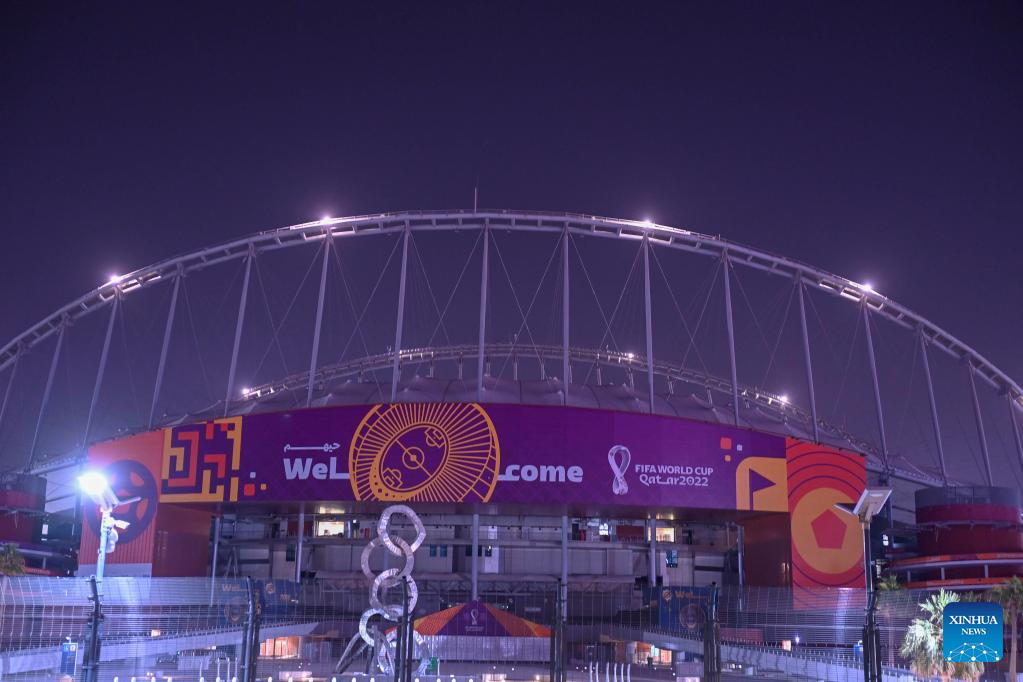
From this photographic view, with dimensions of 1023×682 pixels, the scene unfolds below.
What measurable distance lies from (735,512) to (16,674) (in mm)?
42969

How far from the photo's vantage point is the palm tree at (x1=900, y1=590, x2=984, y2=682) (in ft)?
115

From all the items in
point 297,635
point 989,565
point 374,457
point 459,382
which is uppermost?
point 459,382

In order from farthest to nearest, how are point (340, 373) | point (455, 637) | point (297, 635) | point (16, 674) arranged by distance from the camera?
point (340, 373), point (297, 635), point (455, 637), point (16, 674)

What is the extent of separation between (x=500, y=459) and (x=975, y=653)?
42412mm

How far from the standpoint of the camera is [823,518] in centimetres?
6366

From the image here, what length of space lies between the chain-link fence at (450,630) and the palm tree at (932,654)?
870 millimetres

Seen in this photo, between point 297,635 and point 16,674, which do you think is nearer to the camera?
point 16,674

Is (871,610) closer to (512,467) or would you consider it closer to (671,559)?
(512,467)

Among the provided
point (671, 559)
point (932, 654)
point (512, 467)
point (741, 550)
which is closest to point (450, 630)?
point (512, 467)

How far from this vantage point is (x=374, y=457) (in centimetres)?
6209

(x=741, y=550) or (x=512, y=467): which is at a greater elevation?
(x=512, y=467)

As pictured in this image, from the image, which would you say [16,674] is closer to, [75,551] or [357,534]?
[357,534]

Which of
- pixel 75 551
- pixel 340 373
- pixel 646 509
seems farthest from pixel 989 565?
pixel 75 551

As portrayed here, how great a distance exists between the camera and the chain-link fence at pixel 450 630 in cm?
4300
